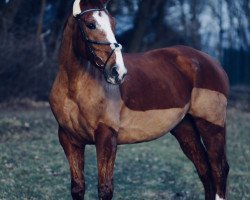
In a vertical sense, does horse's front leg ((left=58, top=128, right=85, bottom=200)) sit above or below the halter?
below

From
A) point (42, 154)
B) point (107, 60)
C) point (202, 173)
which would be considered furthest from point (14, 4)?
point (107, 60)

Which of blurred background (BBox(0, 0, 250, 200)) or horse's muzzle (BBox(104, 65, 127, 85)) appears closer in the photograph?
horse's muzzle (BBox(104, 65, 127, 85))

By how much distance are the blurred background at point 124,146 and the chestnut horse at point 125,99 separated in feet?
4.47

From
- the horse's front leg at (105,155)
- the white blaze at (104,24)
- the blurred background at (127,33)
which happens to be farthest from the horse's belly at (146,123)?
the blurred background at (127,33)

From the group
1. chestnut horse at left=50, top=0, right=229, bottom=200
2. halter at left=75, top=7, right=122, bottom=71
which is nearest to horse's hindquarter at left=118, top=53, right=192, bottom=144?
chestnut horse at left=50, top=0, right=229, bottom=200

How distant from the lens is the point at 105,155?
4.99 metres

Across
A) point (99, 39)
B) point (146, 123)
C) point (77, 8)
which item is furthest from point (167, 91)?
point (77, 8)

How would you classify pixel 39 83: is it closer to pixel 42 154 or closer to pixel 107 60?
pixel 42 154

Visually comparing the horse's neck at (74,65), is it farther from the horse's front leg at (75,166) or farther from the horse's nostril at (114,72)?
the horse's front leg at (75,166)

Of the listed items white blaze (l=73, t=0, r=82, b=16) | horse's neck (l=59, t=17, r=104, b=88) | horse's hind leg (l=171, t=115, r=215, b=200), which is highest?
white blaze (l=73, t=0, r=82, b=16)

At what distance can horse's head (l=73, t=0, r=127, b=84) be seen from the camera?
4.68 metres

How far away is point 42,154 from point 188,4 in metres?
18.6

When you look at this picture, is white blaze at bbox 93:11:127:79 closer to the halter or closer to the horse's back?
the halter

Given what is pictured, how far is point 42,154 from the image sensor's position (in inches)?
417
